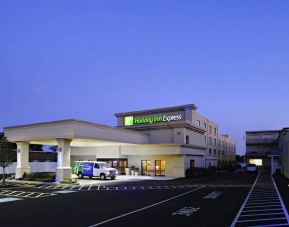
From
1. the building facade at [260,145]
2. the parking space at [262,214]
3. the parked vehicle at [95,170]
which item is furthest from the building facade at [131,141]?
the building facade at [260,145]

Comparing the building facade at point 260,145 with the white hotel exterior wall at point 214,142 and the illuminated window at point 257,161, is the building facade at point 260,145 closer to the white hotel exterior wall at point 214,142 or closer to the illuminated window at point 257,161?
the illuminated window at point 257,161

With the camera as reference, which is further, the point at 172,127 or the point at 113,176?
the point at 172,127

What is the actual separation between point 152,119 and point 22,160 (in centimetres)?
2073

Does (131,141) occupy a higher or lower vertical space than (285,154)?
higher

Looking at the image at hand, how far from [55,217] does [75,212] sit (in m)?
1.40

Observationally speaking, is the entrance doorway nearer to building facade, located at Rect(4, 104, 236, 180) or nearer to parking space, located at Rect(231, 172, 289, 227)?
building facade, located at Rect(4, 104, 236, 180)

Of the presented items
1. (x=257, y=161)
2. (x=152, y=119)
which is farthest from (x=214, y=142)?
(x=257, y=161)

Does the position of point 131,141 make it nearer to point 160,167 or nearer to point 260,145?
point 160,167

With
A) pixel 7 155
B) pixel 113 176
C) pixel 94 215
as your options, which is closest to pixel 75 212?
pixel 94 215

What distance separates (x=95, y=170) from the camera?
3962 centimetres

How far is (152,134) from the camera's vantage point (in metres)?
49.0

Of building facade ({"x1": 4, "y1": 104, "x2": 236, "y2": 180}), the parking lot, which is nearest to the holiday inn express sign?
building facade ({"x1": 4, "y1": 104, "x2": 236, "y2": 180})

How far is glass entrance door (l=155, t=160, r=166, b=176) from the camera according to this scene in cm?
4566

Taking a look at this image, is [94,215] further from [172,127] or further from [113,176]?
[172,127]
